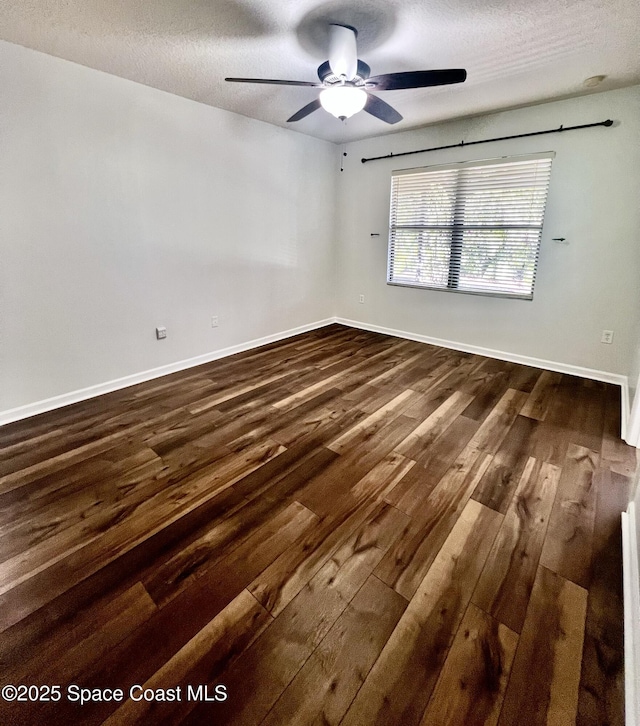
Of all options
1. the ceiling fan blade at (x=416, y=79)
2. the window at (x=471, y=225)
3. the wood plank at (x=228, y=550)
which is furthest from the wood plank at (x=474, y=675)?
the window at (x=471, y=225)

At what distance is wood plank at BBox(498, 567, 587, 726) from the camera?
99 cm

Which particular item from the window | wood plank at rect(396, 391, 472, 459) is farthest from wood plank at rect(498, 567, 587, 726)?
the window

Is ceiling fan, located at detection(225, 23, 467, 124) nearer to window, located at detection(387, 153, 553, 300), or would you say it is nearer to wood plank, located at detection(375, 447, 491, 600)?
window, located at detection(387, 153, 553, 300)

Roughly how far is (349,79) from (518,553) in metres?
2.62

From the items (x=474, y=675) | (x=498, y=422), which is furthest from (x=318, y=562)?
(x=498, y=422)

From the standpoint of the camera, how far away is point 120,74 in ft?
8.55

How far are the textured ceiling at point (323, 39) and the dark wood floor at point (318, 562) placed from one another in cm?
235

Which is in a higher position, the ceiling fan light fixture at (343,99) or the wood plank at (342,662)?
the ceiling fan light fixture at (343,99)

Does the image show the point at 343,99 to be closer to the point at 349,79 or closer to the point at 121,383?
the point at 349,79

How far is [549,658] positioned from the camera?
3.65 ft

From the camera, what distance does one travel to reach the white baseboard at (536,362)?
9.38ft

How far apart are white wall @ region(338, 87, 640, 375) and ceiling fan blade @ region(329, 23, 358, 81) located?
1.10 metres

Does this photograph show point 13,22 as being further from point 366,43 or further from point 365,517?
point 365,517

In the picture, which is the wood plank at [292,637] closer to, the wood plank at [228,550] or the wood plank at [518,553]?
the wood plank at [228,550]
